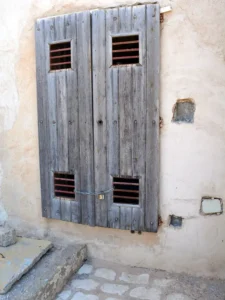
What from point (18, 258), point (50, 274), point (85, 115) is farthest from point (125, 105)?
point (18, 258)

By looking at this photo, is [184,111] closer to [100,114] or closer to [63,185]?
[100,114]

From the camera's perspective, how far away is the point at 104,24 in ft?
9.41

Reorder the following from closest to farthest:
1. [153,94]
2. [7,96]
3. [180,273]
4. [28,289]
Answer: [28,289]
[153,94]
[180,273]
[7,96]

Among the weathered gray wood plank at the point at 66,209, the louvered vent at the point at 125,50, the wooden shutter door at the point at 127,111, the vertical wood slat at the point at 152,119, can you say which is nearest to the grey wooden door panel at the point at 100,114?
the wooden shutter door at the point at 127,111

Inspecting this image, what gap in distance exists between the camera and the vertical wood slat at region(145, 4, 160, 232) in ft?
8.94

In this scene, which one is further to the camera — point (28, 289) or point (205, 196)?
point (205, 196)

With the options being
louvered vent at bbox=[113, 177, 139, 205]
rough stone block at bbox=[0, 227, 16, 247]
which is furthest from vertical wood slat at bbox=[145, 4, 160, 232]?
rough stone block at bbox=[0, 227, 16, 247]

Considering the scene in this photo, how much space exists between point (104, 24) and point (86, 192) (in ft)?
5.87

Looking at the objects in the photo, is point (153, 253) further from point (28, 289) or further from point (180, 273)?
point (28, 289)

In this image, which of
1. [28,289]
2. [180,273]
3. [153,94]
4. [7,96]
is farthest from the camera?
[7,96]

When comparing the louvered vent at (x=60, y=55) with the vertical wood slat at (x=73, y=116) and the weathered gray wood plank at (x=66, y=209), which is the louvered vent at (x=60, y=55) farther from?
the weathered gray wood plank at (x=66, y=209)

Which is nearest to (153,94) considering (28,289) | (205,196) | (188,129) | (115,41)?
(188,129)

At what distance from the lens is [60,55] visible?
10.4 feet

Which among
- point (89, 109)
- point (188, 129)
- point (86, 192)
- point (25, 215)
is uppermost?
point (89, 109)
